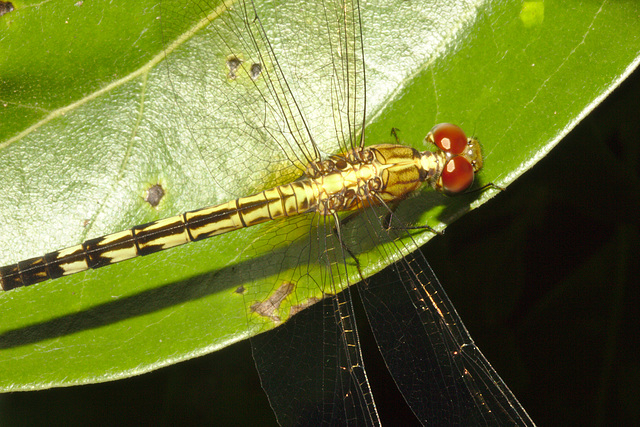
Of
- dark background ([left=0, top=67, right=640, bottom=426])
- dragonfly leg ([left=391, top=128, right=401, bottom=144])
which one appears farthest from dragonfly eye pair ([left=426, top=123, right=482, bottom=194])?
dark background ([left=0, top=67, right=640, bottom=426])

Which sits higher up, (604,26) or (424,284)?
(604,26)

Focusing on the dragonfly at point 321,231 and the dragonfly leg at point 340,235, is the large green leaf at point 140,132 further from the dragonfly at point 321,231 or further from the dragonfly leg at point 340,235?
the dragonfly leg at point 340,235


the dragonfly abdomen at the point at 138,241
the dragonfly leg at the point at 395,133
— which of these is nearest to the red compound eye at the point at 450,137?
the dragonfly leg at the point at 395,133

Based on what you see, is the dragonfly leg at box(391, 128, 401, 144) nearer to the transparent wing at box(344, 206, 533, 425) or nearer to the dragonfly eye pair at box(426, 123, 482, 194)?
the dragonfly eye pair at box(426, 123, 482, 194)

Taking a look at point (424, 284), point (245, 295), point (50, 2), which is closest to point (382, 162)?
point (424, 284)

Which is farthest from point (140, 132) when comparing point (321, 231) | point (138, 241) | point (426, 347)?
point (426, 347)

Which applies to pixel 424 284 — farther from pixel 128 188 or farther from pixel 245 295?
pixel 128 188

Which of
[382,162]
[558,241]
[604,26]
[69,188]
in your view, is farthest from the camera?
[558,241]
